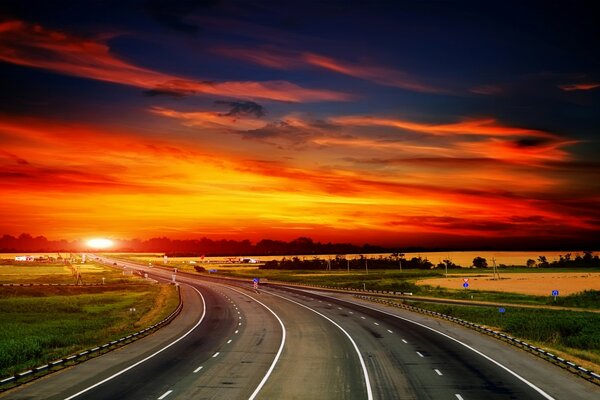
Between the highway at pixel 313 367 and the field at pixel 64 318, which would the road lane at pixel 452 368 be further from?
the field at pixel 64 318

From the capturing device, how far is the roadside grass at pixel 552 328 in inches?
1591

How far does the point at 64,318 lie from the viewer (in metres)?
66.9

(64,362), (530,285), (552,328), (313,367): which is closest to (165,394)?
(313,367)

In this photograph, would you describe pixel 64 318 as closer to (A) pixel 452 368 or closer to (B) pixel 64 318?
(B) pixel 64 318

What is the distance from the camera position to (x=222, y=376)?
29.7 m

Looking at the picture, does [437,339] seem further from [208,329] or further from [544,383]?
[208,329]

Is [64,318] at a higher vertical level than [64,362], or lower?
lower

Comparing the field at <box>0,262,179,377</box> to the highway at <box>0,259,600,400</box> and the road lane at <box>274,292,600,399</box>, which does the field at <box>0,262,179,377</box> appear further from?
the road lane at <box>274,292,600,399</box>

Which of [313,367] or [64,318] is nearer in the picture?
[313,367]

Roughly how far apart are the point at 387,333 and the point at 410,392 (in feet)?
75.4

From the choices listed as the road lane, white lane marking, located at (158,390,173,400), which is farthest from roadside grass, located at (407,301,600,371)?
white lane marking, located at (158,390,173,400)

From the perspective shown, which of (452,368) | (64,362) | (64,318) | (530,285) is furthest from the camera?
(530,285)

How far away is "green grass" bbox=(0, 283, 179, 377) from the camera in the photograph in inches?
1607

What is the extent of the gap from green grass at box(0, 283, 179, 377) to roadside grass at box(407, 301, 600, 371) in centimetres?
3755
